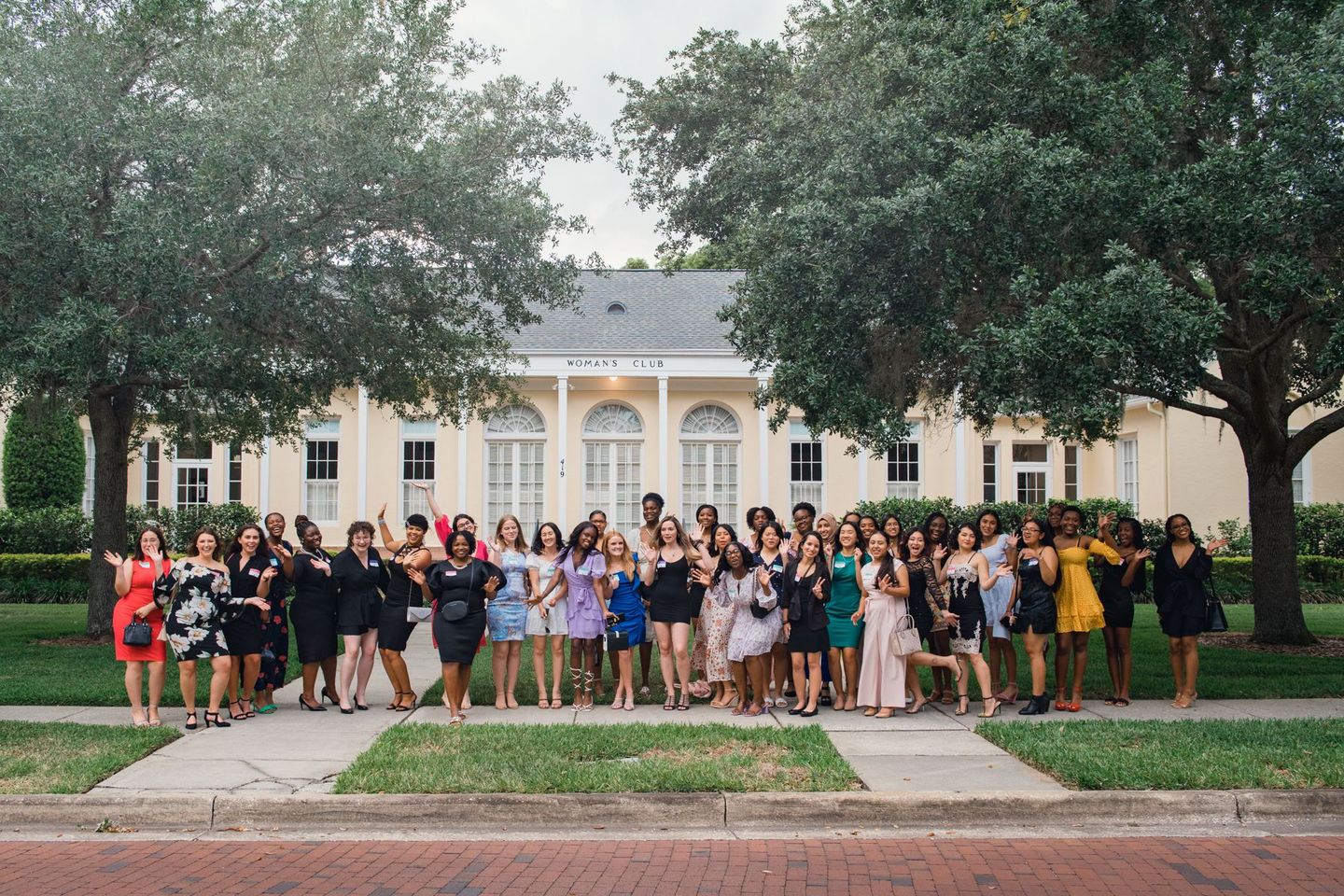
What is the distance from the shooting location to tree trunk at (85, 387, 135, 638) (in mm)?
15039

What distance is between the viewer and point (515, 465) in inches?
1013

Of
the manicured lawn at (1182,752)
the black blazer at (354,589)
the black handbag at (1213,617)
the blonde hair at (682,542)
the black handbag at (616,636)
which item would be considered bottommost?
the manicured lawn at (1182,752)

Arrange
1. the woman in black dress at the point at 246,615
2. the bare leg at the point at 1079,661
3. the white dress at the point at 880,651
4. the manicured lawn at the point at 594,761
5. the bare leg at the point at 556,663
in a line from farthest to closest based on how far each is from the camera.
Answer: the bare leg at the point at 556,663, the bare leg at the point at 1079,661, the white dress at the point at 880,651, the woman in black dress at the point at 246,615, the manicured lawn at the point at 594,761

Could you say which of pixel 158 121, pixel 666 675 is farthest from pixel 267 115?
pixel 666 675

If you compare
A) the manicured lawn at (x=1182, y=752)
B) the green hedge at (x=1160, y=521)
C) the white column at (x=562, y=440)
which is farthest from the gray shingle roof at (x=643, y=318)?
the manicured lawn at (x=1182, y=752)

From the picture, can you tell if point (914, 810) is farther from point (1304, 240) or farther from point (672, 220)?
point (672, 220)

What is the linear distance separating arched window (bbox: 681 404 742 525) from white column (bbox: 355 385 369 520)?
6901 millimetres

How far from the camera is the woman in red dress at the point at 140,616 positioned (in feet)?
30.3

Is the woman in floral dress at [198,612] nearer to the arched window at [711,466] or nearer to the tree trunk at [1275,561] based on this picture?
the tree trunk at [1275,561]

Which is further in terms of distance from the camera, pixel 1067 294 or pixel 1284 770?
pixel 1067 294

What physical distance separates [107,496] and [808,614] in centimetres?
1000

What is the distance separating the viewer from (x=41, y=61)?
11367 mm

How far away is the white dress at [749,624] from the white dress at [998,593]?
1.81 metres

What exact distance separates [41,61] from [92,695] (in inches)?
243
